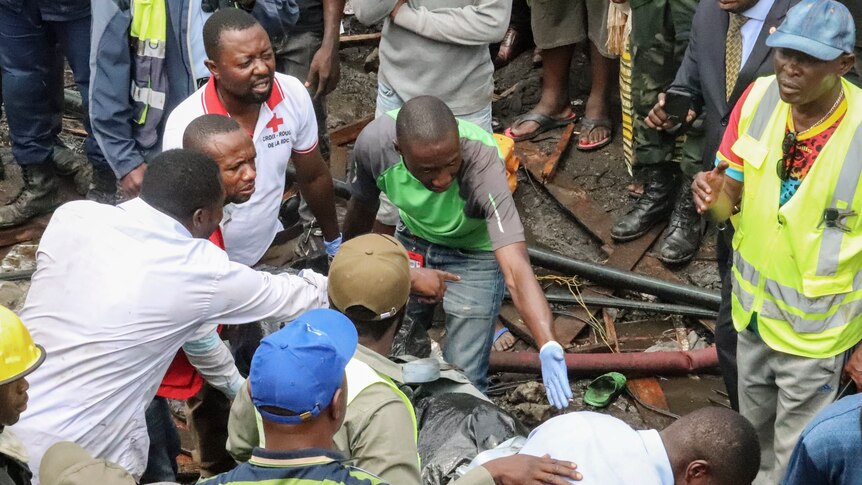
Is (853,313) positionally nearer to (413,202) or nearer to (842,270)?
(842,270)

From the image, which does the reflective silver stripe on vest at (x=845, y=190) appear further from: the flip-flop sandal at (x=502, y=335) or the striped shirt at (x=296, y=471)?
the flip-flop sandal at (x=502, y=335)

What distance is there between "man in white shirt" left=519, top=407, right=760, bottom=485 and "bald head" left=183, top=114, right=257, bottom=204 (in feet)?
5.60

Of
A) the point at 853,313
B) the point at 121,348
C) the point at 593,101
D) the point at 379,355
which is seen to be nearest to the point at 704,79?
the point at 853,313

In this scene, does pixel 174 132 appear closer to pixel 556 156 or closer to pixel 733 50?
pixel 733 50

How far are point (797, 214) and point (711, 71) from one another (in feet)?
4.41

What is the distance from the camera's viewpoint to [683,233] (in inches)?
227

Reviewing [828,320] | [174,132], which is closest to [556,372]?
[828,320]

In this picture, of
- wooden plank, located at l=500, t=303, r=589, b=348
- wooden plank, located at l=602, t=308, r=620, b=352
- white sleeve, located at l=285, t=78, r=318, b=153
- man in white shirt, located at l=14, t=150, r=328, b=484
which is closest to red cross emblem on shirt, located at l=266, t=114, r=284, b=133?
white sleeve, located at l=285, t=78, r=318, b=153

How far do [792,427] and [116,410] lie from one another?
2.50 metres

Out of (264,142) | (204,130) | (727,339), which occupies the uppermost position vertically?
(204,130)

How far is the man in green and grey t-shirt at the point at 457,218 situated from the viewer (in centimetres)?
393

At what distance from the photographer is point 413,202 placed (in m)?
4.34

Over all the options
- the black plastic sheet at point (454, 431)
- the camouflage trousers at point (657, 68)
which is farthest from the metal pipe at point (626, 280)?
the black plastic sheet at point (454, 431)

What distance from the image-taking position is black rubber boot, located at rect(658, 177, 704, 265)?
574 centimetres
